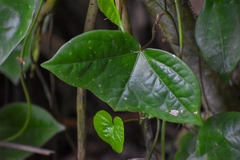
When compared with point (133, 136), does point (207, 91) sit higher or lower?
higher

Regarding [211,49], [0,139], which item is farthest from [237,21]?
[0,139]

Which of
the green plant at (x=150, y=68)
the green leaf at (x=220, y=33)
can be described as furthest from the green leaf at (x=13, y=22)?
the green leaf at (x=220, y=33)

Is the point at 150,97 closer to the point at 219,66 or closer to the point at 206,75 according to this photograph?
the point at 219,66

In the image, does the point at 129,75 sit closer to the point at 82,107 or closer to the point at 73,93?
the point at 82,107

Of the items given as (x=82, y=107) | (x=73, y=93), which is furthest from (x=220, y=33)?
(x=73, y=93)

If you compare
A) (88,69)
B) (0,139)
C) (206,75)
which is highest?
(88,69)

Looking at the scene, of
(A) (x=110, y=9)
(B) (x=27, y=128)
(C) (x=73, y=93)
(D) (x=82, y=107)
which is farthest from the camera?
(C) (x=73, y=93)

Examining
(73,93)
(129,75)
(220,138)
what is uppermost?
(129,75)
